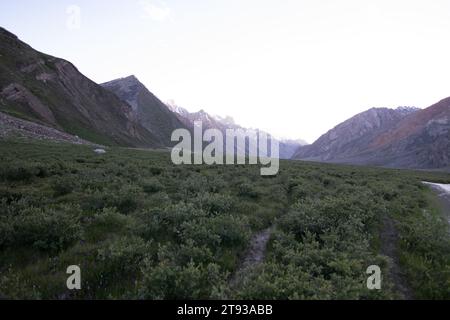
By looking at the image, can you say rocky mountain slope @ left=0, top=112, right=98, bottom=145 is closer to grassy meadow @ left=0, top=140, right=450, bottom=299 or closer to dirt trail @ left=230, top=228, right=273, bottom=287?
grassy meadow @ left=0, top=140, right=450, bottom=299

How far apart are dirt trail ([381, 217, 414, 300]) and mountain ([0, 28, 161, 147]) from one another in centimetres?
6712

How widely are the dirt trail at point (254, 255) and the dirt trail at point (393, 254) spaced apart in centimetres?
343

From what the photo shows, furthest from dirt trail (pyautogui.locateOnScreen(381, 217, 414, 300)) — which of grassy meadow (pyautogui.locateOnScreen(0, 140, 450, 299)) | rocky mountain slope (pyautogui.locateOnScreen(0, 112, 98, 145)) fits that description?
rocky mountain slope (pyautogui.locateOnScreen(0, 112, 98, 145))

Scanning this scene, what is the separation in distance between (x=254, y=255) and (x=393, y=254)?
14.2ft

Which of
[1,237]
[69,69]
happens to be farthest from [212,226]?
[69,69]

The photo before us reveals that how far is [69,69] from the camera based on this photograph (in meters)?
104

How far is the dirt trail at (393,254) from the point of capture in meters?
7.27

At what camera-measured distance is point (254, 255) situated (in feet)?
29.6

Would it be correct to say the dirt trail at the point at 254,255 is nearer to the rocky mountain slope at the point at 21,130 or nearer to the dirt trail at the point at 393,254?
the dirt trail at the point at 393,254

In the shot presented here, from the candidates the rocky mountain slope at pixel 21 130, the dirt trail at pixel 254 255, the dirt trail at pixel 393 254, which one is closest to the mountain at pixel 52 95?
the rocky mountain slope at pixel 21 130

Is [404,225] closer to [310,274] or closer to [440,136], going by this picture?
[310,274]

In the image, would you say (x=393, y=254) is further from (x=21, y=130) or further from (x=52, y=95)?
(x=52, y=95)
